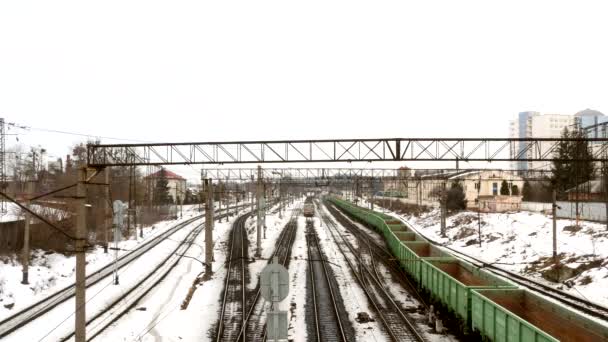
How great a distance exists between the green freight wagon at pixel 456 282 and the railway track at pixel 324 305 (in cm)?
379

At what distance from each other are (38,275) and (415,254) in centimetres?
1995

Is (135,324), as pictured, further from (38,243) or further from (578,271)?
(578,271)

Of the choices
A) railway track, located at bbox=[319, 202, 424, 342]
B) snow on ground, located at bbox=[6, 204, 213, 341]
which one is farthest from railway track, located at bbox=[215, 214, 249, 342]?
railway track, located at bbox=[319, 202, 424, 342]

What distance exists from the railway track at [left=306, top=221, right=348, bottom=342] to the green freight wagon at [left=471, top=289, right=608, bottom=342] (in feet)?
14.3

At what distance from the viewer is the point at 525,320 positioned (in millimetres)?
12883

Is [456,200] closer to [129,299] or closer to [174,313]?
[129,299]

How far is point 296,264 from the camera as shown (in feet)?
96.2

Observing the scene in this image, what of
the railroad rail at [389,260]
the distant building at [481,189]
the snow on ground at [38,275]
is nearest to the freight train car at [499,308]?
the railroad rail at [389,260]

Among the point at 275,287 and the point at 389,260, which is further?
the point at 389,260

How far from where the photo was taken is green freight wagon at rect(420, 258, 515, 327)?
14.9 metres

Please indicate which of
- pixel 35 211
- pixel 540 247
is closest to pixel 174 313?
pixel 35 211

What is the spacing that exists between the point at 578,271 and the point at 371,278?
10317 mm

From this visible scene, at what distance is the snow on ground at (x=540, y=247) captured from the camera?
21914 millimetres

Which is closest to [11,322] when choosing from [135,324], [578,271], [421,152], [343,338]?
[135,324]
